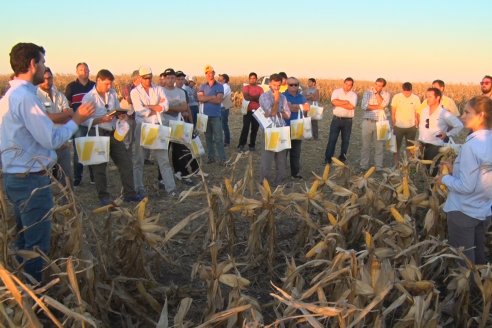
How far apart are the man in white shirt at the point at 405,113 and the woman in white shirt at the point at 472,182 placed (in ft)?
16.9

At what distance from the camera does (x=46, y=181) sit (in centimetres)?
349

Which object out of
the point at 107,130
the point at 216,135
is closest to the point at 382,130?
the point at 216,135

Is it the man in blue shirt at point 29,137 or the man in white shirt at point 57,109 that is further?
the man in white shirt at point 57,109

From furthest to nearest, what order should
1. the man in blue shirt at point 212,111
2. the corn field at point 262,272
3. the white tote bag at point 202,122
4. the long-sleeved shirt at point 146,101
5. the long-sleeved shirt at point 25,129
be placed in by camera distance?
the man in blue shirt at point 212,111, the white tote bag at point 202,122, the long-sleeved shirt at point 146,101, the long-sleeved shirt at point 25,129, the corn field at point 262,272

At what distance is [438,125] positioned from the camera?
286 inches

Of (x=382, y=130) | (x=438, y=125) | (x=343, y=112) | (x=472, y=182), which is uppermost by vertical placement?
(x=343, y=112)

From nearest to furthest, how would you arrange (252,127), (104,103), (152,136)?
(104,103)
(152,136)
(252,127)

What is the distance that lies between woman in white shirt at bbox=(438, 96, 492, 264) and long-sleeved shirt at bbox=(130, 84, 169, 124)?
444cm

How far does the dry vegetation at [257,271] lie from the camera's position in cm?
255

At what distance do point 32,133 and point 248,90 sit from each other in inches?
324

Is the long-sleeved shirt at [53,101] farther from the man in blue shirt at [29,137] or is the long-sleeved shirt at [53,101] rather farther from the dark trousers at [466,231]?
the dark trousers at [466,231]

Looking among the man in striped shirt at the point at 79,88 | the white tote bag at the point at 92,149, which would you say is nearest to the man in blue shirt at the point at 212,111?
the man in striped shirt at the point at 79,88

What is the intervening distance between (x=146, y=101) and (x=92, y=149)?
4.08 ft

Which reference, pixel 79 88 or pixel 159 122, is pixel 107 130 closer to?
pixel 159 122
